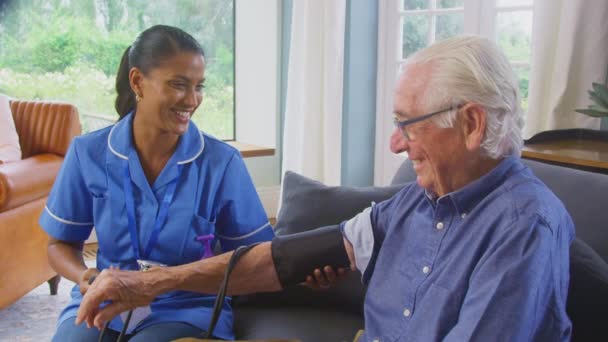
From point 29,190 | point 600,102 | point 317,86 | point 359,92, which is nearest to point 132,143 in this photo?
point 29,190

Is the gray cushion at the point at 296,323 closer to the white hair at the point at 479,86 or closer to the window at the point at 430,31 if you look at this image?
the white hair at the point at 479,86

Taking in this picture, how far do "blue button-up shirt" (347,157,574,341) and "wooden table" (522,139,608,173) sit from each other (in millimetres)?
726

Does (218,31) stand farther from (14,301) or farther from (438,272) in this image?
(438,272)

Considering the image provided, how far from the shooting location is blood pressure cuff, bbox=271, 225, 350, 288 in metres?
1.37

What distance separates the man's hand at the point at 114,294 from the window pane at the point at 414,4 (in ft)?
8.64

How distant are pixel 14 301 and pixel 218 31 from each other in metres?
2.32

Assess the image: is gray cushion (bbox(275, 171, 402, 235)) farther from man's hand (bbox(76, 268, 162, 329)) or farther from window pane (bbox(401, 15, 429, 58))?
window pane (bbox(401, 15, 429, 58))

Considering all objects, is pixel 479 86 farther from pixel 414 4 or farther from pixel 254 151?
pixel 254 151

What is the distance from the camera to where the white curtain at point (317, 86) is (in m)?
3.61

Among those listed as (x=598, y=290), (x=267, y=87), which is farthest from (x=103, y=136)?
(x=267, y=87)

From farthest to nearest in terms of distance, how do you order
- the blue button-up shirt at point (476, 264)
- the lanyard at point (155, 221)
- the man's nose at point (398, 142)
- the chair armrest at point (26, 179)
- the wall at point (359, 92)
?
the wall at point (359, 92) → the chair armrest at point (26, 179) → the lanyard at point (155, 221) → the man's nose at point (398, 142) → the blue button-up shirt at point (476, 264)

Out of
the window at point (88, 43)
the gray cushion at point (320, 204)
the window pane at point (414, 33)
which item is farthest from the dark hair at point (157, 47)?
the window at point (88, 43)

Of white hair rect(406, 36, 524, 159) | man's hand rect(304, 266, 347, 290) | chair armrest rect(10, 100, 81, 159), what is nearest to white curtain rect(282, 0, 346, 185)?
chair armrest rect(10, 100, 81, 159)

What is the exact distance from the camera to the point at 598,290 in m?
1.11
